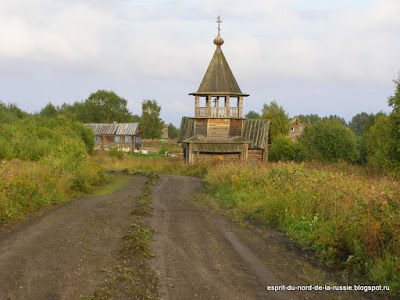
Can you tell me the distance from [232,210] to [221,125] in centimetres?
1664

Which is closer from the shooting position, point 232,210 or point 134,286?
point 134,286

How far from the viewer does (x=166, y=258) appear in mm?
6852

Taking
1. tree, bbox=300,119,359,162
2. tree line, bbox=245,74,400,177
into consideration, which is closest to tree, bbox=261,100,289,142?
tree line, bbox=245,74,400,177

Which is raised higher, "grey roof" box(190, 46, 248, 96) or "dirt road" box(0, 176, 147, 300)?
"grey roof" box(190, 46, 248, 96)

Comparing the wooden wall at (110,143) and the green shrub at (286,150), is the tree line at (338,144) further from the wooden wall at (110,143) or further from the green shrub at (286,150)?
the wooden wall at (110,143)

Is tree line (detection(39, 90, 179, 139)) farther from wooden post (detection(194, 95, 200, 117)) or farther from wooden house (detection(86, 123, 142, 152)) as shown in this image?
wooden post (detection(194, 95, 200, 117))

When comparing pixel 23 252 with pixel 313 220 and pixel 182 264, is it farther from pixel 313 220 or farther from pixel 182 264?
pixel 313 220

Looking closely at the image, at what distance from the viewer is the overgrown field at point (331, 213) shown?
6.52m

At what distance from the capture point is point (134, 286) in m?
5.43

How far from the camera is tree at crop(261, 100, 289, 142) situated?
58.0 m

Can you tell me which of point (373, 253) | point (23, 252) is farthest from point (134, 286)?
point (373, 253)

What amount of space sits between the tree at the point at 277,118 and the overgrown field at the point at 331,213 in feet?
145

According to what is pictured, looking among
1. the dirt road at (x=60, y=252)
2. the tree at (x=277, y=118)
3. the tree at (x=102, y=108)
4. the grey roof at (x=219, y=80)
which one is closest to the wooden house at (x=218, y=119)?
the grey roof at (x=219, y=80)

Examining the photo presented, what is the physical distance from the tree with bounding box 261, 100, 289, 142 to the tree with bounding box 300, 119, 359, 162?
22304 mm
